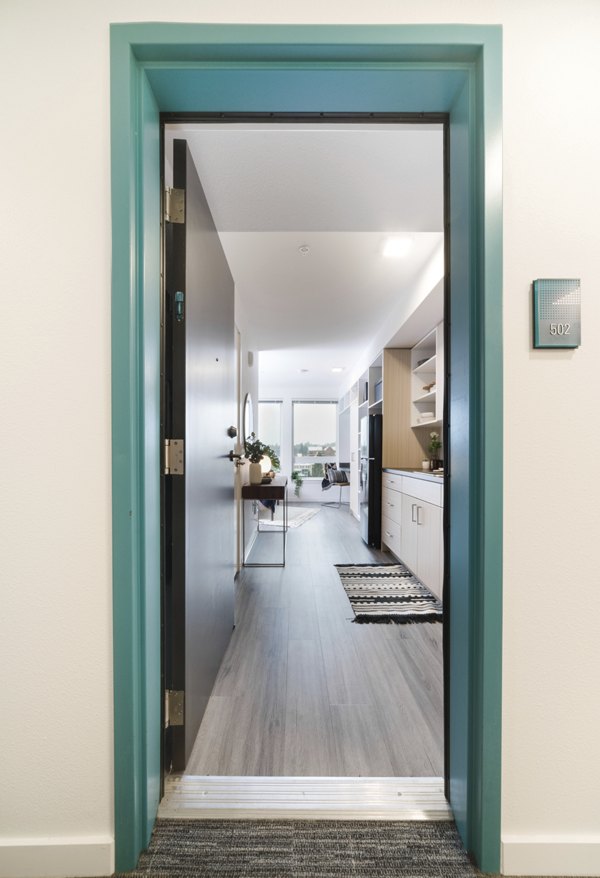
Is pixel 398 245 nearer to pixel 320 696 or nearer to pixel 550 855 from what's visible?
pixel 320 696

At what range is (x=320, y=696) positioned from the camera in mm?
1821

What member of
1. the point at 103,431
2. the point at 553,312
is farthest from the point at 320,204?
the point at 103,431

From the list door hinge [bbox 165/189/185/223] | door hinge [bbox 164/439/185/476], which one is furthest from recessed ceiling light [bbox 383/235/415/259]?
door hinge [bbox 164/439/185/476]

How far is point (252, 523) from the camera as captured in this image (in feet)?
15.8

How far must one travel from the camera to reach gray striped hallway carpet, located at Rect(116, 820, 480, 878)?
3.38 feet

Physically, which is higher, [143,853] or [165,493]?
[165,493]

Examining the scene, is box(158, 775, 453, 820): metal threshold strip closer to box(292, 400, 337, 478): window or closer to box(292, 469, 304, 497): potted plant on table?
box(292, 469, 304, 497): potted plant on table

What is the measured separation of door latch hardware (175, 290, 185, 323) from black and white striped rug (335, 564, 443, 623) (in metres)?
2.16

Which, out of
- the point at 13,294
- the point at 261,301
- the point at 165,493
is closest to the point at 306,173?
the point at 13,294

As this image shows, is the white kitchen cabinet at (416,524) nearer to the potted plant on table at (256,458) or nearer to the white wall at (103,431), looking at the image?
the potted plant on table at (256,458)

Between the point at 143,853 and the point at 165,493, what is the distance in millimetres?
926

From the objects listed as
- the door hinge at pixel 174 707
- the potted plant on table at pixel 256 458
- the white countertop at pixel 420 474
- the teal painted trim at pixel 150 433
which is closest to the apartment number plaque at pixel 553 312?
the teal painted trim at pixel 150 433

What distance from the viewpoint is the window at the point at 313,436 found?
9672 mm

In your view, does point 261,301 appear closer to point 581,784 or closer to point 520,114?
point 520,114
